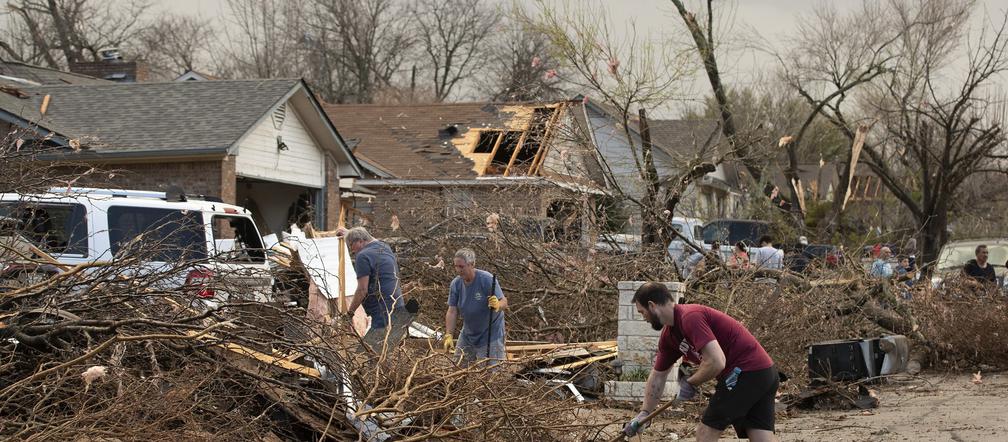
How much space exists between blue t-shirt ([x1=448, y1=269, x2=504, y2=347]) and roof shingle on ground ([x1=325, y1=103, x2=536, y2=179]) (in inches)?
610

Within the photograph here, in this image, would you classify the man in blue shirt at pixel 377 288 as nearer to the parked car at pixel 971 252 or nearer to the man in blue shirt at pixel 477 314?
the man in blue shirt at pixel 477 314

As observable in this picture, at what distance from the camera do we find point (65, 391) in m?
6.55

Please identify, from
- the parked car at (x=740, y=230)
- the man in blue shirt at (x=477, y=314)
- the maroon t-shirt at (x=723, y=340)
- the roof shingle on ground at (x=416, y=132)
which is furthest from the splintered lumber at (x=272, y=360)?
the roof shingle on ground at (x=416, y=132)

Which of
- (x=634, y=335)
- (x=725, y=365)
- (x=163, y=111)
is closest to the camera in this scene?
(x=725, y=365)

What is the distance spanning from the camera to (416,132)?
29562 mm

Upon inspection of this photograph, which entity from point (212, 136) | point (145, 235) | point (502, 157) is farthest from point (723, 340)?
point (502, 157)

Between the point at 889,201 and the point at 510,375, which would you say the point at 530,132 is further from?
the point at 889,201

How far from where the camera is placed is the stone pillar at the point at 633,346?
11.3 metres

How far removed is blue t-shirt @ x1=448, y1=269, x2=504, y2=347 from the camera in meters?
9.98

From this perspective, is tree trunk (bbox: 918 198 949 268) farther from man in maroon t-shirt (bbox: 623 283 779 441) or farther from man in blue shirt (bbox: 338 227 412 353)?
man in maroon t-shirt (bbox: 623 283 779 441)

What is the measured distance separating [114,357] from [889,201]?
120 ft

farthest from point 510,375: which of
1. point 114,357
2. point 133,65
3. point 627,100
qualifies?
point 133,65

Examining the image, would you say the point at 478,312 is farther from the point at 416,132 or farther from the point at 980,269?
the point at 416,132

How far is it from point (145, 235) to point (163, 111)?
1350cm
